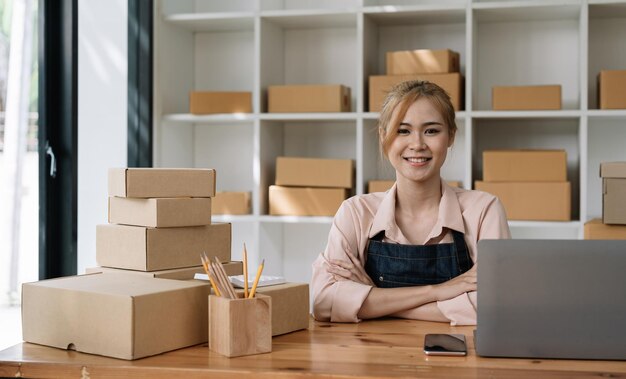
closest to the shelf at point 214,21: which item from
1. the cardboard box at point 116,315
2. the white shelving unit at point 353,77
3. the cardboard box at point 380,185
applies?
the white shelving unit at point 353,77

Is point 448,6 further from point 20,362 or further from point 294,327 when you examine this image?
point 20,362

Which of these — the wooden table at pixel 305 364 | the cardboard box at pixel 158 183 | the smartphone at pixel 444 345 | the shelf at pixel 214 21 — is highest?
the shelf at pixel 214 21

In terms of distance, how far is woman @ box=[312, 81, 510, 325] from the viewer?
2.28 m

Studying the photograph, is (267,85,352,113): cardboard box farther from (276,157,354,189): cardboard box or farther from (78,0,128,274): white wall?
(78,0,128,274): white wall

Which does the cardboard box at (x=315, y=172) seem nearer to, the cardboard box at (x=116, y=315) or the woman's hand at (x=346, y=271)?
the woman's hand at (x=346, y=271)

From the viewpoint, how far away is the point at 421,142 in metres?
2.30

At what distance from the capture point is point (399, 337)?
5.87ft

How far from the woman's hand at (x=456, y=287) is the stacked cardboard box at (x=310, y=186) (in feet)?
5.09

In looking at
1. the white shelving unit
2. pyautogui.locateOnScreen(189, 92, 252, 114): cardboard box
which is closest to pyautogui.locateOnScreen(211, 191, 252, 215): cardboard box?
the white shelving unit

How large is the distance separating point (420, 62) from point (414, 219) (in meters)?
1.39

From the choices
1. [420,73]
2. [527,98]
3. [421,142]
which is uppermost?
[420,73]

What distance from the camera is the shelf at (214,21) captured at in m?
3.80

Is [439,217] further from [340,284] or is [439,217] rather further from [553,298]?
[553,298]

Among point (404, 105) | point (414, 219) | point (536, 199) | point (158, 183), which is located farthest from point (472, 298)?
point (536, 199)
